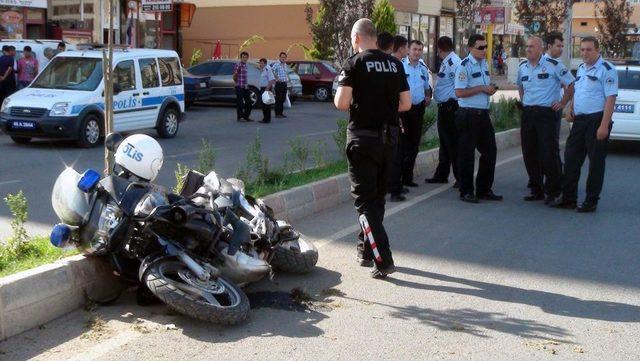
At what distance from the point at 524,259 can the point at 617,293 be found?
1.13 m

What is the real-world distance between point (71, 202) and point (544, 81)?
6210mm

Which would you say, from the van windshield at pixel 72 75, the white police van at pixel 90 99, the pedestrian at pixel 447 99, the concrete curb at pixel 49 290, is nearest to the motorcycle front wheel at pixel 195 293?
the concrete curb at pixel 49 290

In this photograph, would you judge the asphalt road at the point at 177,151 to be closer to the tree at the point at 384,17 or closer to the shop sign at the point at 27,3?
the shop sign at the point at 27,3

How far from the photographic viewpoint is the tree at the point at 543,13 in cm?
2591

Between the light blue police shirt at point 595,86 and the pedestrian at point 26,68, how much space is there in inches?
578

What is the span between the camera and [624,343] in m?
5.50

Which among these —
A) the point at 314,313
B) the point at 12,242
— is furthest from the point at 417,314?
the point at 12,242

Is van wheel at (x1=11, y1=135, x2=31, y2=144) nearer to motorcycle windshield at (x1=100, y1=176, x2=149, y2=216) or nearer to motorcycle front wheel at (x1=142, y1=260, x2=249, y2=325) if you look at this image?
motorcycle windshield at (x1=100, y1=176, x2=149, y2=216)

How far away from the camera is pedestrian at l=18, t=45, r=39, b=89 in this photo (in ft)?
67.7

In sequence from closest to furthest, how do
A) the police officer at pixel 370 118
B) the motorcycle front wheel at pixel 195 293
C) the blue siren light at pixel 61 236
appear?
1. the motorcycle front wheel at pixel 195 293
2. the blue siren light at pixel 61 236
3. the police officer at pixel 370 118

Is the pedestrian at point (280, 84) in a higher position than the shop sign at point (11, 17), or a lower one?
lower

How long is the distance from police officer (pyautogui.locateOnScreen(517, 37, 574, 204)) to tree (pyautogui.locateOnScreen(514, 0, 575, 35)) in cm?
1618

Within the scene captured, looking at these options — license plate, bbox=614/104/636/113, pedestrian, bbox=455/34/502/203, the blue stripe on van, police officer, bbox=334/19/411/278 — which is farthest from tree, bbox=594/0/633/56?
police officer, bbox=334/19/411/278

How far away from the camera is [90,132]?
16016 millimetres
